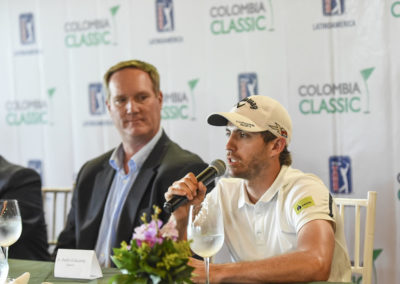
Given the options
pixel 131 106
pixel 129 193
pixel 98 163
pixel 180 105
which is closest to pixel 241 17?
pixel 180 105

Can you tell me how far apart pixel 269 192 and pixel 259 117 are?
0.27 meters

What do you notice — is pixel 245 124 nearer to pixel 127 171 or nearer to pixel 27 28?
pixel 127 171

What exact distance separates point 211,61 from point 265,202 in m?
1.45

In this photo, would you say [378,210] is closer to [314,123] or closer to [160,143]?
[314,123]

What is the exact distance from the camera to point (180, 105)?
11.2 feet

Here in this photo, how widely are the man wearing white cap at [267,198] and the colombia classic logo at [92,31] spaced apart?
1.63 m

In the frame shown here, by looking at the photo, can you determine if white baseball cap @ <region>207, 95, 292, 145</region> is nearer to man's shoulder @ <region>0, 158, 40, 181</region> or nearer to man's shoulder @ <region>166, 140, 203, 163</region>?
man's shoulder @ <region>166, 140, 203, 163</region>

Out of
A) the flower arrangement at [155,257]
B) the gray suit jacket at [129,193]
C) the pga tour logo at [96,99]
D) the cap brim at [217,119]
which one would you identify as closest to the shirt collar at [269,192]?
the cap brim at [217,119]

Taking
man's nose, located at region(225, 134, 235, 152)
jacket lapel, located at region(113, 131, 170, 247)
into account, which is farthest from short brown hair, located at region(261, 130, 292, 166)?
jacket lapel, located at region(113, 131, 170, 247)

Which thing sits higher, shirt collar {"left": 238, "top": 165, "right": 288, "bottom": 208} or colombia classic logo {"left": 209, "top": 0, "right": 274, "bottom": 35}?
colombia classic logo {"left": 209, "top": 0, "right": 274, "bottom": 35}

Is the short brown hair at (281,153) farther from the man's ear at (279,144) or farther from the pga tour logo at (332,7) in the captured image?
the pga tour logo at (332,7)

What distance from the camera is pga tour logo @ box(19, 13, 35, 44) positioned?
3.86 metres

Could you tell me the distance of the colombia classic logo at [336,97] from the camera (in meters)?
2.96

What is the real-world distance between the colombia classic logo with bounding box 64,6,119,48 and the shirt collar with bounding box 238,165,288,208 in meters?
1.81
